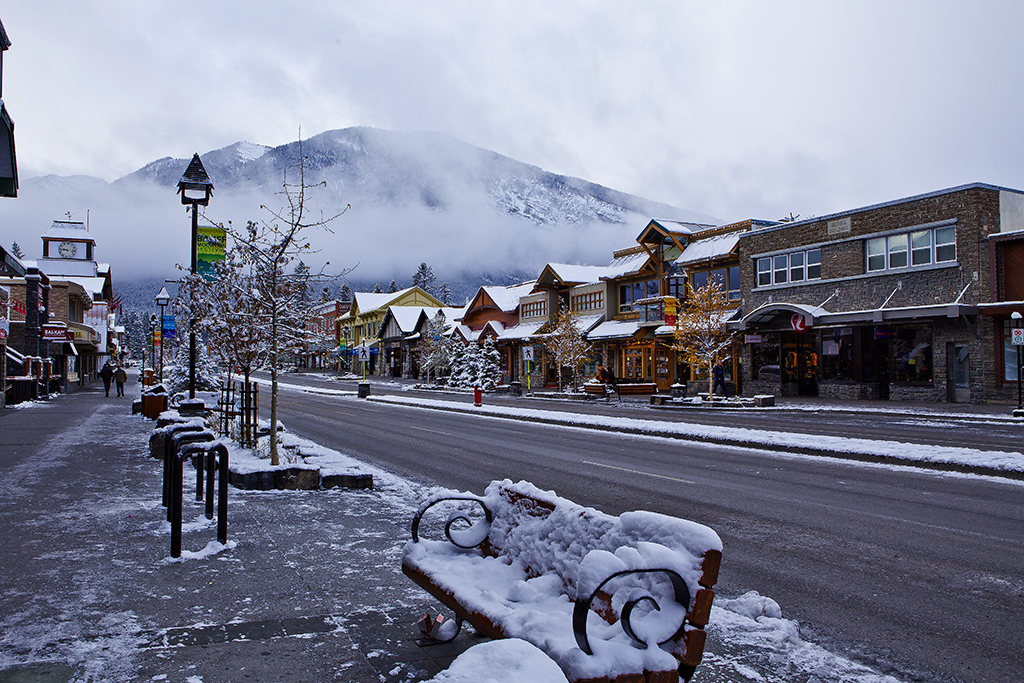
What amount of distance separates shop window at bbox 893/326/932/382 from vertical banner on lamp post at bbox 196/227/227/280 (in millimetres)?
27383

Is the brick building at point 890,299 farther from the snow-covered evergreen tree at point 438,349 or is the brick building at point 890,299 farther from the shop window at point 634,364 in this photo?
the snow-covered evergreen tree at point 438,349

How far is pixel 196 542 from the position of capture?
23.4ft

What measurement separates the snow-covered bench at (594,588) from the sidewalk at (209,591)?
1.63 feet

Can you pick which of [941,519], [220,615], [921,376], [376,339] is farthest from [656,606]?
[376,339]

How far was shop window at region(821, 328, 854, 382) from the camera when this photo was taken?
3412 centimetres

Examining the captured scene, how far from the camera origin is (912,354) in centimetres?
3150

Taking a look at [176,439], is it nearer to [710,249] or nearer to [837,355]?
[837,355]

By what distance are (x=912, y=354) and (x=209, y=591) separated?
105ft

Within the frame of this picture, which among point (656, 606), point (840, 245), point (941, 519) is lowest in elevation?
point (941, 519)

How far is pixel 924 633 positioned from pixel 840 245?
3215 centimetres

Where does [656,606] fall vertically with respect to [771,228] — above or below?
below

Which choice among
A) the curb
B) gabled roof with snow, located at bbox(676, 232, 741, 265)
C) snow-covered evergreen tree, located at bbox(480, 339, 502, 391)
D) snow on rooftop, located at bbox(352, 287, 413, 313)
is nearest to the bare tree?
the curb

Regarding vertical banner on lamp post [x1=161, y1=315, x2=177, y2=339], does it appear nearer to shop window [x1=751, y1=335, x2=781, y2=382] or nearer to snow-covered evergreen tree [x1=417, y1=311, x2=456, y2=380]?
snow-covered evergreen tree [x1=417, y1=311, x2=456, y2=380]

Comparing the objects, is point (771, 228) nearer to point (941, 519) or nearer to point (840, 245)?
point (840, 245)
